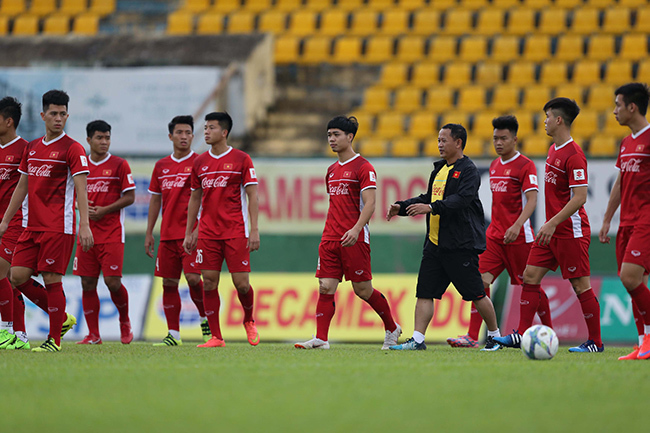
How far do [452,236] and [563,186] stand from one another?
3.91 feet

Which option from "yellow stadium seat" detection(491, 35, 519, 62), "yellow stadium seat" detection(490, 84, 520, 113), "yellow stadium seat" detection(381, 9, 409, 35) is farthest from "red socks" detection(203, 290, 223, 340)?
"yellow stadium seat" detection(381, 9, 409, 35)

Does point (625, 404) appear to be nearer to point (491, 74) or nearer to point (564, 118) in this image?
point (564, 118)

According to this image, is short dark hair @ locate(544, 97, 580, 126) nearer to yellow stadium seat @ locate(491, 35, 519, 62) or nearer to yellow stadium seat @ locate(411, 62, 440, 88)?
yellow stadium seat @ locate(411, 62, 440, 88)

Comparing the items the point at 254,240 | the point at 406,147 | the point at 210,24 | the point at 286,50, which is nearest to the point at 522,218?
the point at 254,240

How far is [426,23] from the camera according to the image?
64.0 ft

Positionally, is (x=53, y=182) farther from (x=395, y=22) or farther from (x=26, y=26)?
(x=26, y=26)

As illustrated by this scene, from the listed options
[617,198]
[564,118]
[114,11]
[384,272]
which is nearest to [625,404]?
[617,198]

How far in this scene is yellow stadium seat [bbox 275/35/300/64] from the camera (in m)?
18.9

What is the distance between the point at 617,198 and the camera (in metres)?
7.62

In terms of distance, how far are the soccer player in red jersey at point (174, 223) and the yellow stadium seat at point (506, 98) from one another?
8.78m

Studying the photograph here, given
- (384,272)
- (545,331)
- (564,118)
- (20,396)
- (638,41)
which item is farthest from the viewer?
(638,41)

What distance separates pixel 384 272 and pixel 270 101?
700 cm

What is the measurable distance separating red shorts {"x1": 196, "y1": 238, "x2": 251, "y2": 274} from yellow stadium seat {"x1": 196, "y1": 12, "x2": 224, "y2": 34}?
1258cm

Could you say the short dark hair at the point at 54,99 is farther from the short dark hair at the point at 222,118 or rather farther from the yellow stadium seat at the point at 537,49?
the yellow stadium seat at the point at 537,49
